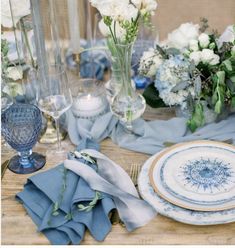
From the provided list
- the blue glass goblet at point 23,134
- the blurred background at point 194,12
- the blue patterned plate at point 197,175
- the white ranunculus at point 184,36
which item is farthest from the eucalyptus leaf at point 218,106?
the blurred background at point 194,12

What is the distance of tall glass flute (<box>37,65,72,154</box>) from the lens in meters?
1.10

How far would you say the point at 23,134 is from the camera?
104 cm

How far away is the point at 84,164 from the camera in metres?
0.98

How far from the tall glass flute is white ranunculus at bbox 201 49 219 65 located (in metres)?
0.36

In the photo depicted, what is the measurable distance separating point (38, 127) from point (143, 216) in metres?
0.34

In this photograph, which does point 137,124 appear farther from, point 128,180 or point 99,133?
point 128,180

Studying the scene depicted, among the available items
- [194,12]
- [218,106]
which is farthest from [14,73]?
[194,12]

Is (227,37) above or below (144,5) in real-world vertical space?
below

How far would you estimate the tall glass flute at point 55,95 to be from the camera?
110 centimetres

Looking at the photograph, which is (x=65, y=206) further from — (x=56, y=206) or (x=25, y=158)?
(x=25, y=158)

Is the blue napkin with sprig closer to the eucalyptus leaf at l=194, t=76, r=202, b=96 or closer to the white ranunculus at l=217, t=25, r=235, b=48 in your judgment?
the eucalyptus leaf at l=194, t=76, r=202, b=96

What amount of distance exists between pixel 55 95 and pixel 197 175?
40 centimetres

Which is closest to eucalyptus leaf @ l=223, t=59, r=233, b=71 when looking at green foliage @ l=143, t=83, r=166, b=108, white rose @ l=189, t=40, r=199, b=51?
white rose @ l=189, t=40, r=199, b=51

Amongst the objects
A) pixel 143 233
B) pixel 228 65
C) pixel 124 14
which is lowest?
pixel 143 233
